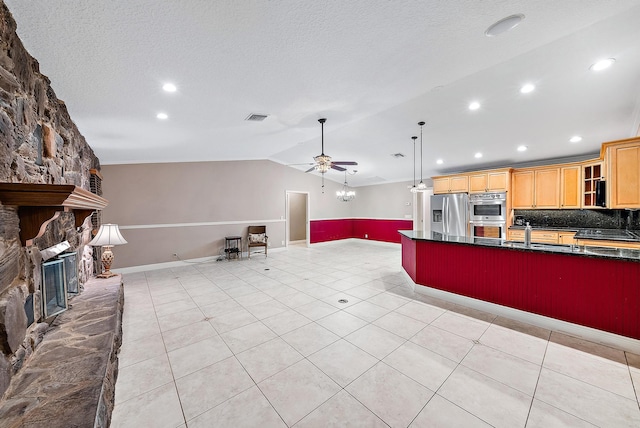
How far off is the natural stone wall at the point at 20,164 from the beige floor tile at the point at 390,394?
2.07 meters

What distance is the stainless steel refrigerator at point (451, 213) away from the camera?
605cm

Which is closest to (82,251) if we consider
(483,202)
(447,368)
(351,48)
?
(351,48)

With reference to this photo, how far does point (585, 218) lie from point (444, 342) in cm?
497

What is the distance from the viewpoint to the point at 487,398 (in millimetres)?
1735

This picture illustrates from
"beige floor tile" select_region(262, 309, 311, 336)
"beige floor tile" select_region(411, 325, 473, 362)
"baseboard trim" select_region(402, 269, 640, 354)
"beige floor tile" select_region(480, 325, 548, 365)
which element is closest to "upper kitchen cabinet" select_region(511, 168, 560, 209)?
"baseboard trim" select_region(402, 269, 640, 354)

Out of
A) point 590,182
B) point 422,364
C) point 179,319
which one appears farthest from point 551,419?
point 590,182

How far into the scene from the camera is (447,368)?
207 centimetres

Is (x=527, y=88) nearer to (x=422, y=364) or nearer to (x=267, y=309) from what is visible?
(x=422, y=364)

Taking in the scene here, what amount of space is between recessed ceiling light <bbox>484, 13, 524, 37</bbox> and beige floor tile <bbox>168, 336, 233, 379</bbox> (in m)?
3.65

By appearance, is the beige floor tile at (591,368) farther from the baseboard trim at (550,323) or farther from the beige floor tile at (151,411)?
the beige floor tile at (151,411)

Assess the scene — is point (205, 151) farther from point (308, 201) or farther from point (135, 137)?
point (308, 201)

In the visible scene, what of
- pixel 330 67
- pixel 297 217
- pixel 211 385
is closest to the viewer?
pixel 211 385

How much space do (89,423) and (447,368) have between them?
7.86 feet

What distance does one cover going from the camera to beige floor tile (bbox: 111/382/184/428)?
62.5 inches
